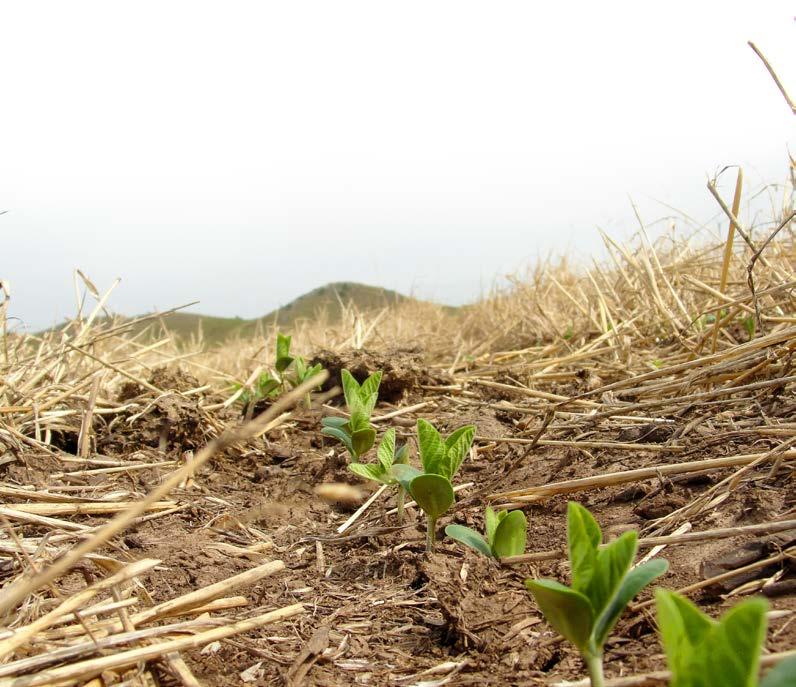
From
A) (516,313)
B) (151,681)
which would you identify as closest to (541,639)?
(151,681)

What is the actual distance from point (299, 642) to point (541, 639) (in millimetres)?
465

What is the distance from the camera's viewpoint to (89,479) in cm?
221

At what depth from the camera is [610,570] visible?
891 millimetres

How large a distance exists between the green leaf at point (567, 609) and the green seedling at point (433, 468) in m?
0.66

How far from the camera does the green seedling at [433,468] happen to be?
1.57 metres

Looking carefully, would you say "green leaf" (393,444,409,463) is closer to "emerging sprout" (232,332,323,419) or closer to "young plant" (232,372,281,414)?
"emerging sprout" (232,332,323,419)

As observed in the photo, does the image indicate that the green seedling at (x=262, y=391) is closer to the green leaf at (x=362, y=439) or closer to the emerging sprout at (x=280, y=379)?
the emerging sprout at (x=280, y=379)

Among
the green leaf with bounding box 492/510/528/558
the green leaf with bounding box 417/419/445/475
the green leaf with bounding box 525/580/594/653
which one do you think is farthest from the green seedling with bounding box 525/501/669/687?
the green leaf with bounding box 417/419/445/475

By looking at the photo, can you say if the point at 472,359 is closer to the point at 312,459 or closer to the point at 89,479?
the point at 312,459

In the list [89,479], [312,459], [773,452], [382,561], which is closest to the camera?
[773,452]

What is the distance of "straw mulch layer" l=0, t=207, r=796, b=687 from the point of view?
1.15 metres

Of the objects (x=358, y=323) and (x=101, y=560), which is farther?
(x=358, y=323)

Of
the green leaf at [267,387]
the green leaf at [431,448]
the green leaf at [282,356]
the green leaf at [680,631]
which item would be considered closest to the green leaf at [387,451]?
the green leaf at [431,448]

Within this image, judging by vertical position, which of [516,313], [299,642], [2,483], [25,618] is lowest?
[299,642]
